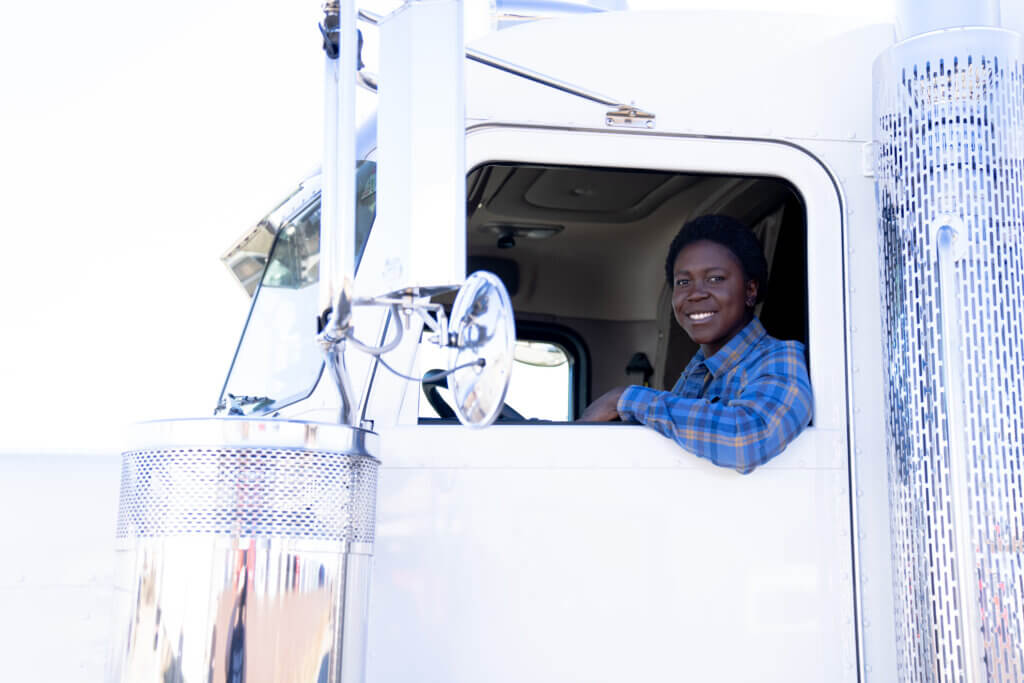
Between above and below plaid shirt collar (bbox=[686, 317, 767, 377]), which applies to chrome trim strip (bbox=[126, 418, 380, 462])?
below

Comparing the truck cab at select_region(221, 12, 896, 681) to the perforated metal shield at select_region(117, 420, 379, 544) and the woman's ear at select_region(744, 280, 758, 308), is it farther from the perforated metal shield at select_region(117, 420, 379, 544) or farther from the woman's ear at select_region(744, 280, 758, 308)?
the perforated metal shield at select_region(117, 420, 379, 544)

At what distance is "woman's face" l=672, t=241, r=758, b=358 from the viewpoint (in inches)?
101

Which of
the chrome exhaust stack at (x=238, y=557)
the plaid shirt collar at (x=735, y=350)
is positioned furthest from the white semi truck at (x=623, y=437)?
the plaid shirt collar at (x=735, y=350)

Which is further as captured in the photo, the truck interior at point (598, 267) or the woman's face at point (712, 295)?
the truck interior at point (598, 267)

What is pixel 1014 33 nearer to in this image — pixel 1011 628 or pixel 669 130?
pixel 669 130

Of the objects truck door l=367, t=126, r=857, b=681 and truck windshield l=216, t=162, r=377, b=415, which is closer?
truck door l=367, t=126, r=857, b=681

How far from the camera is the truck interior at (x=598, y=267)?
293 cm

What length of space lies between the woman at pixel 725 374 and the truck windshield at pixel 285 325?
69 cm

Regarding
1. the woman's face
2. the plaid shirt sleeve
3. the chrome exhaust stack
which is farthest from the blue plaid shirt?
the chrome exhaust stack

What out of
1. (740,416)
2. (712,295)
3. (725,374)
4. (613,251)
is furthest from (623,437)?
(613,251)

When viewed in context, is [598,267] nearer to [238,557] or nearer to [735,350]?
[735,350]

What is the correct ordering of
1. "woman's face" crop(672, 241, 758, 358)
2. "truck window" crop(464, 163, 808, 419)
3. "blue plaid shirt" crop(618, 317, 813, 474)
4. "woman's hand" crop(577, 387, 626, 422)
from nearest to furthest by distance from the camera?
"blue plaid shirt" crop(618, 317, 813, 474), "woman's hand" crop(577, 387, 626, 422), "woman's face" crop(672, 241, 758, 358), "truck window" crop(464, 163, 808, 419)

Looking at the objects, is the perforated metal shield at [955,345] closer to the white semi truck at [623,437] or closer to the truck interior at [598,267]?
the white semi truck at [623,437]

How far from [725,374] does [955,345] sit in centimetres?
52
